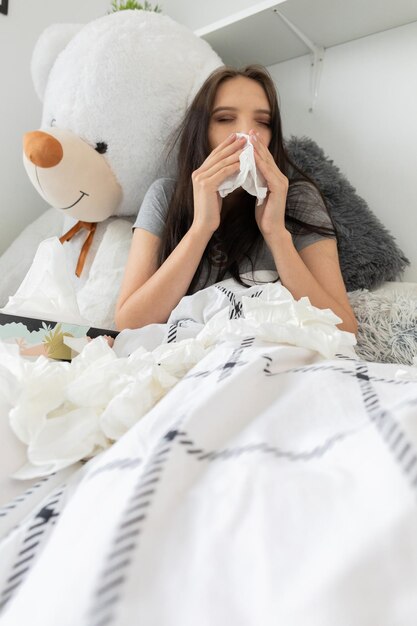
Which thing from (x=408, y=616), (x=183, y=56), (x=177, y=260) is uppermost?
(x=183, y=56)

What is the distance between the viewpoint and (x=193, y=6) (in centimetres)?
147

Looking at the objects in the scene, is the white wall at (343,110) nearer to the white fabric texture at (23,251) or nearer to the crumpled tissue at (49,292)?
the white fabric texture at (23,251)

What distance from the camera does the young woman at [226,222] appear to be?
837 millimetres

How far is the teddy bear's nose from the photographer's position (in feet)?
3.08

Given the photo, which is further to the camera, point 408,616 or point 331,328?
point 331,328

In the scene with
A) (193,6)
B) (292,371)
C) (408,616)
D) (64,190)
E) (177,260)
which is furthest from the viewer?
(193,6)

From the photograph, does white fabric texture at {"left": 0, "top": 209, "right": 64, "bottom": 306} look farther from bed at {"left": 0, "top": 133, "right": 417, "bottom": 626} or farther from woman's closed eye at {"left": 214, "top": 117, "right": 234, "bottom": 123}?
bed at {"left": 0, "top": 133, "right": 417, "bottom": 626}

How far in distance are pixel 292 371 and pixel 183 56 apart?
2.95ft

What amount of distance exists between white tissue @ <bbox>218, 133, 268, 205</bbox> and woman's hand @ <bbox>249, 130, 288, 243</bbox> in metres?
0.01

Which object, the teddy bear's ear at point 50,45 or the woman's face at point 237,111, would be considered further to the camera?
the teddy bear's ear at point 50,45

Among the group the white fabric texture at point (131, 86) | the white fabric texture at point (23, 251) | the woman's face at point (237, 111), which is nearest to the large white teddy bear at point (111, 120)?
the white fabric texture at point (131, 86)

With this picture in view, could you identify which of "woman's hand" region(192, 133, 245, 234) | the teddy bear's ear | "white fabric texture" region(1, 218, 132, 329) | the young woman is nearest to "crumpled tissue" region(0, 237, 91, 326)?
"white fabric texture" region(1, 218, 132, 329)

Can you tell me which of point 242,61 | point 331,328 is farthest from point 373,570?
point 242,61

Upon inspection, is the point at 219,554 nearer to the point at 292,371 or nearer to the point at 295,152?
the point at 292,371
